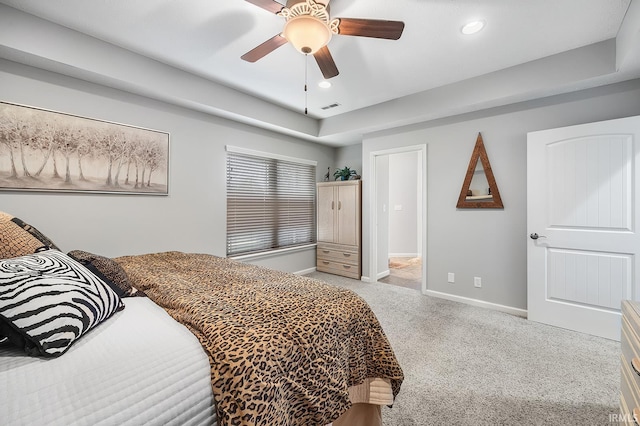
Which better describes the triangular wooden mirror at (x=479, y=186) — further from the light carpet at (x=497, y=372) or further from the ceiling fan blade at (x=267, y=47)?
the ceiling fan blade at (x=267, y=47)

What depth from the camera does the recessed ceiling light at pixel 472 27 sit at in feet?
6.83

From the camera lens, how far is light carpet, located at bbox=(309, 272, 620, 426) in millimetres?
1539

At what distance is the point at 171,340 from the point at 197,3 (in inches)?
87.5

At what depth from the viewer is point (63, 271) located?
0.99 m

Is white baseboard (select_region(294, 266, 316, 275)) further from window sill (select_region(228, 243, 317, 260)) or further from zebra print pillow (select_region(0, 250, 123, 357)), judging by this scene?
zebra print pillow (select_region(0, 250, 123, 357))

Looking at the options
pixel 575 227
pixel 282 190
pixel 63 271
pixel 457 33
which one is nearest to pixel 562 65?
pixel 457 33

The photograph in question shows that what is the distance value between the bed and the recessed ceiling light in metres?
2.30

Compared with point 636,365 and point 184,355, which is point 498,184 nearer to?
point 636,365

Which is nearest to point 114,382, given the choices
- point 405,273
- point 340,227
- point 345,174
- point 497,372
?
point 497,372

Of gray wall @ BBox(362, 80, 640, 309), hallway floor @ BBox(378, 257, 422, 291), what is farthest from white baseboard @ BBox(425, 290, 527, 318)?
hallway floor @ BBox(378, 257, 422, 291)

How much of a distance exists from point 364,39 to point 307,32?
85 cm

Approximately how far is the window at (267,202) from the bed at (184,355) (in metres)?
2.41

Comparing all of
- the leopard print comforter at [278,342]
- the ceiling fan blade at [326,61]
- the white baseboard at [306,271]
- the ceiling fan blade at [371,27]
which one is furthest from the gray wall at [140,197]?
the ceiling fan blade at [371,27]

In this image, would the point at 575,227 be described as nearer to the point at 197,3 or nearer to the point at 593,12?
the point at 593,12
